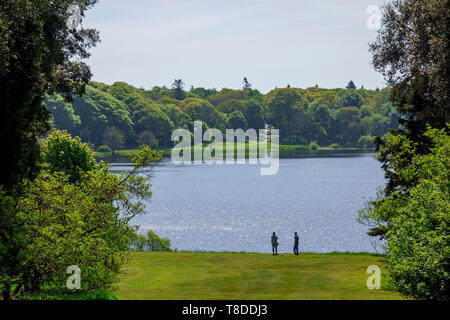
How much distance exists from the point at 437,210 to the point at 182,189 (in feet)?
254

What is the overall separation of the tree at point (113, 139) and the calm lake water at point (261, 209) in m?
42.7

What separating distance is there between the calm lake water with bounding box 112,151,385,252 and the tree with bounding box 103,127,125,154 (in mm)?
42665

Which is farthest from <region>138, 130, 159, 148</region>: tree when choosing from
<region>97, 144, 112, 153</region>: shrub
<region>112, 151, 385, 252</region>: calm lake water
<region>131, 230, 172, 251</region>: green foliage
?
<region>131, 230, 172, 251</region>: green foliage

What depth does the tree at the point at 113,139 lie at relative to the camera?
170125 millimetres

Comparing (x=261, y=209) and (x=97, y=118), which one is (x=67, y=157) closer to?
(x=261, y=209)

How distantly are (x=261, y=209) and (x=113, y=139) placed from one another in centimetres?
10315

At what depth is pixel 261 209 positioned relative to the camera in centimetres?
7419

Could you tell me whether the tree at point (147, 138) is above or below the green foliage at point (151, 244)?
A: above

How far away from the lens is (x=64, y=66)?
105ft

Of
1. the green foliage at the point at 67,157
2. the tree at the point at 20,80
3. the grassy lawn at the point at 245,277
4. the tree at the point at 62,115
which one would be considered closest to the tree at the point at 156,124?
the tree at the point at 62,115

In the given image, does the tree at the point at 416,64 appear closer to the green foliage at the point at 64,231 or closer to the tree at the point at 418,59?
the tree at the point at 418,59

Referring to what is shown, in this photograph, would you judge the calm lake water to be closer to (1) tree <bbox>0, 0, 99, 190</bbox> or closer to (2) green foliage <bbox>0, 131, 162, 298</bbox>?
(2) green foliage <bbox>0, 131, 162, 298</bbox>

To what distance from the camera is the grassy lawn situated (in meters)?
24.4
